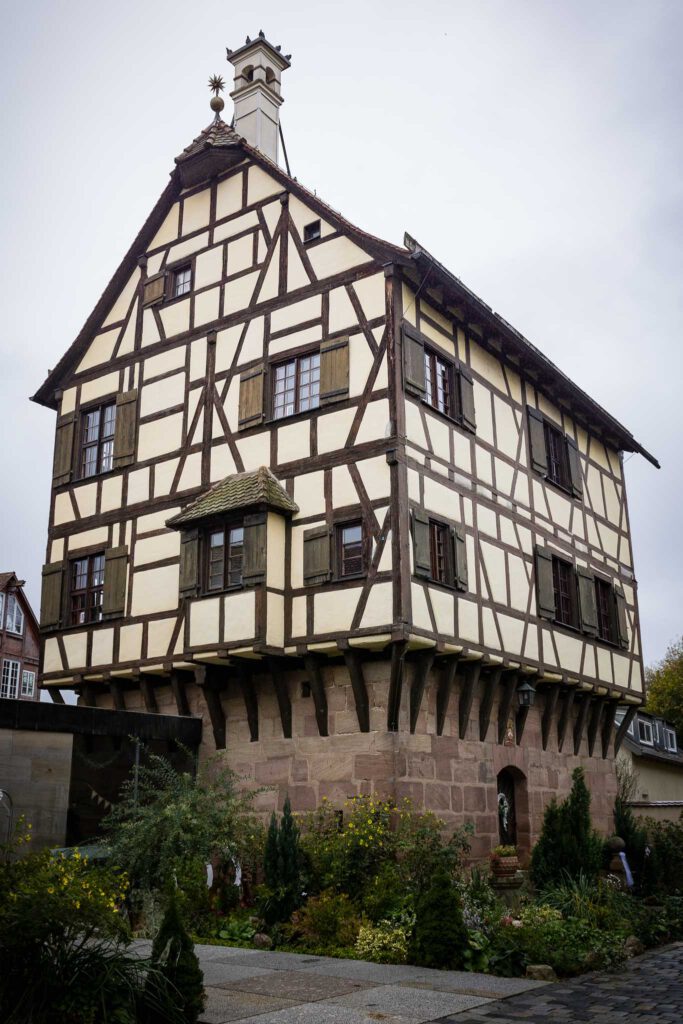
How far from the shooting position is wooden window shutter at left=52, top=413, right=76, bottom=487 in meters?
20.4

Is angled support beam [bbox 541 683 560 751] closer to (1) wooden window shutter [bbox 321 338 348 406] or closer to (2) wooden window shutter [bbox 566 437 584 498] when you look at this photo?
(2) wooden window shutter [bbox 566 437 584 498]

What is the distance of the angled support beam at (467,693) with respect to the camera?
16.4 m

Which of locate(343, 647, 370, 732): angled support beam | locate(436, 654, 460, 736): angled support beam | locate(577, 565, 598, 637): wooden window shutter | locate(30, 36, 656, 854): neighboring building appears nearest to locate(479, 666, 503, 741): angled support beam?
locate(30, 36, 656, 854): neighboring building

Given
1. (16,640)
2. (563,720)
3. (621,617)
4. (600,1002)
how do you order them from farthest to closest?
(16,640), (621,617), (563,720), (600,1002)

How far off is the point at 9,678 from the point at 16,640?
1.77 metres

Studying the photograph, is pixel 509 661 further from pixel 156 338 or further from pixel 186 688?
pixel 156 338

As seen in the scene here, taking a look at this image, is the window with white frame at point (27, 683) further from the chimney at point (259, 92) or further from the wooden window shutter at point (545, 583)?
the wooden window shutter at point (545, 583)

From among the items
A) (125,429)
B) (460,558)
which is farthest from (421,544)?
(125,429)

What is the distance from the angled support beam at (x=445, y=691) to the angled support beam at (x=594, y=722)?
21.0ft

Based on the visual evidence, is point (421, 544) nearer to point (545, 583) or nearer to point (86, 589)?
point (545, 583)

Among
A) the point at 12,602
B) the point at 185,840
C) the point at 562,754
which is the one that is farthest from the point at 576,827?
the point at 12,602

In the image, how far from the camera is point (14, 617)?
150ft

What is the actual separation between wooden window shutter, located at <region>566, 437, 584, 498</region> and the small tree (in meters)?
7.66

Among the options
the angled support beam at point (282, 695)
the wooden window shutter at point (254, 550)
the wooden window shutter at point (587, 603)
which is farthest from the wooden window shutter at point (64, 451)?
the wooden window shutter at point (587, 603)
